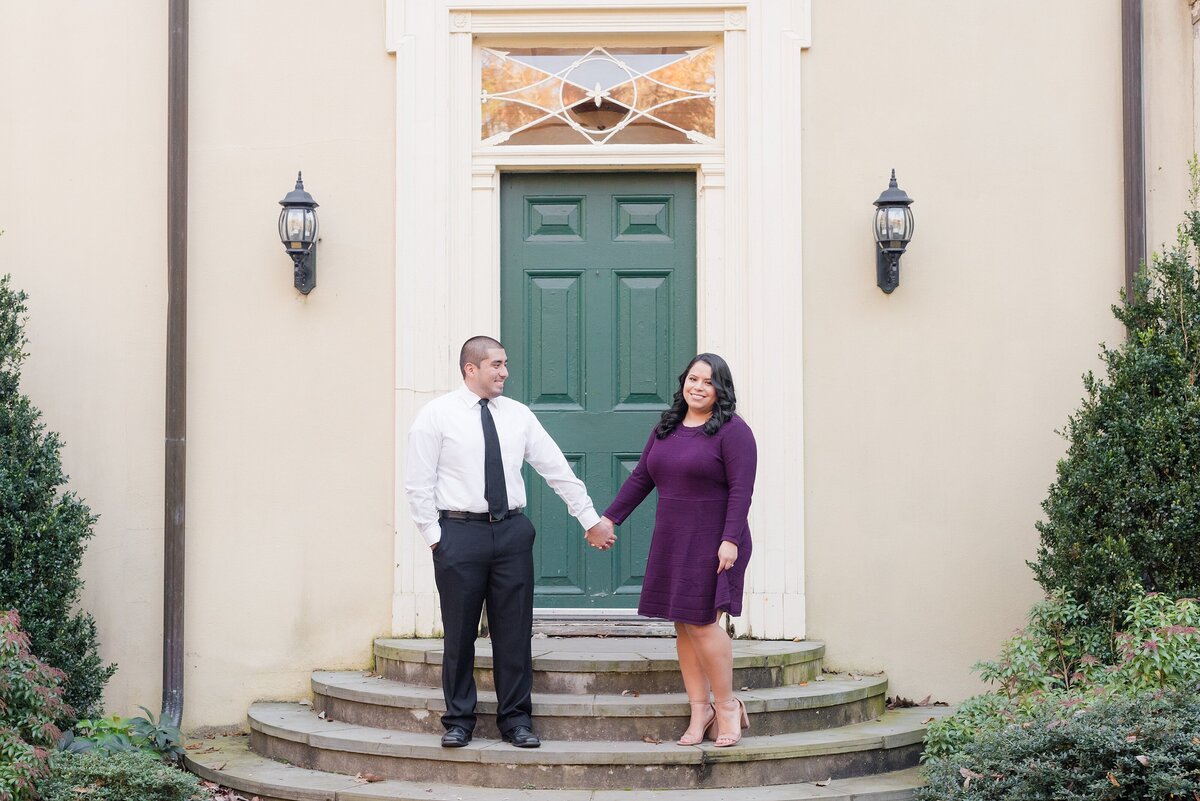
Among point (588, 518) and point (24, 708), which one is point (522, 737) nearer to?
point (588, 518)

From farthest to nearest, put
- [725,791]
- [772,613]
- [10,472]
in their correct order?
[772,613] < [10,472] < [725,791]

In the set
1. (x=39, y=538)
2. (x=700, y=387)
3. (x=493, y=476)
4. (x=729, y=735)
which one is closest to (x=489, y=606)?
(x=493, y=476)

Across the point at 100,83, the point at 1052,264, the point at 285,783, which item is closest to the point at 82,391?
the point at 100,83

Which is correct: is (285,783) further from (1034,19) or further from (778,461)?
(1034,19)

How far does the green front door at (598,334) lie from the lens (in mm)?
6898

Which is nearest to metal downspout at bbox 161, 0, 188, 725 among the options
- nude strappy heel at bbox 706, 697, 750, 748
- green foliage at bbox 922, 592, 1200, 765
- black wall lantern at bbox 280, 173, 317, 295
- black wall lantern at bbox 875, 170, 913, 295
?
black wall lantern at bbox 280, 173, 317, 295

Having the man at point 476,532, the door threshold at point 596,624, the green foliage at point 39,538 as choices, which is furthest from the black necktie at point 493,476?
the green foliage at point 39,538

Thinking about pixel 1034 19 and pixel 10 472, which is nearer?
pixel 10 472

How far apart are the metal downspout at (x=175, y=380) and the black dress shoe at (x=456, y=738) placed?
1930mm

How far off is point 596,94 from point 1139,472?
3.45 meters

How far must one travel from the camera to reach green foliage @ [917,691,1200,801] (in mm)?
4504

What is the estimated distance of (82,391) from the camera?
6.71 m

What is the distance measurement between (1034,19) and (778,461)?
2.75 m

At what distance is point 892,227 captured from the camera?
644 centimetres
